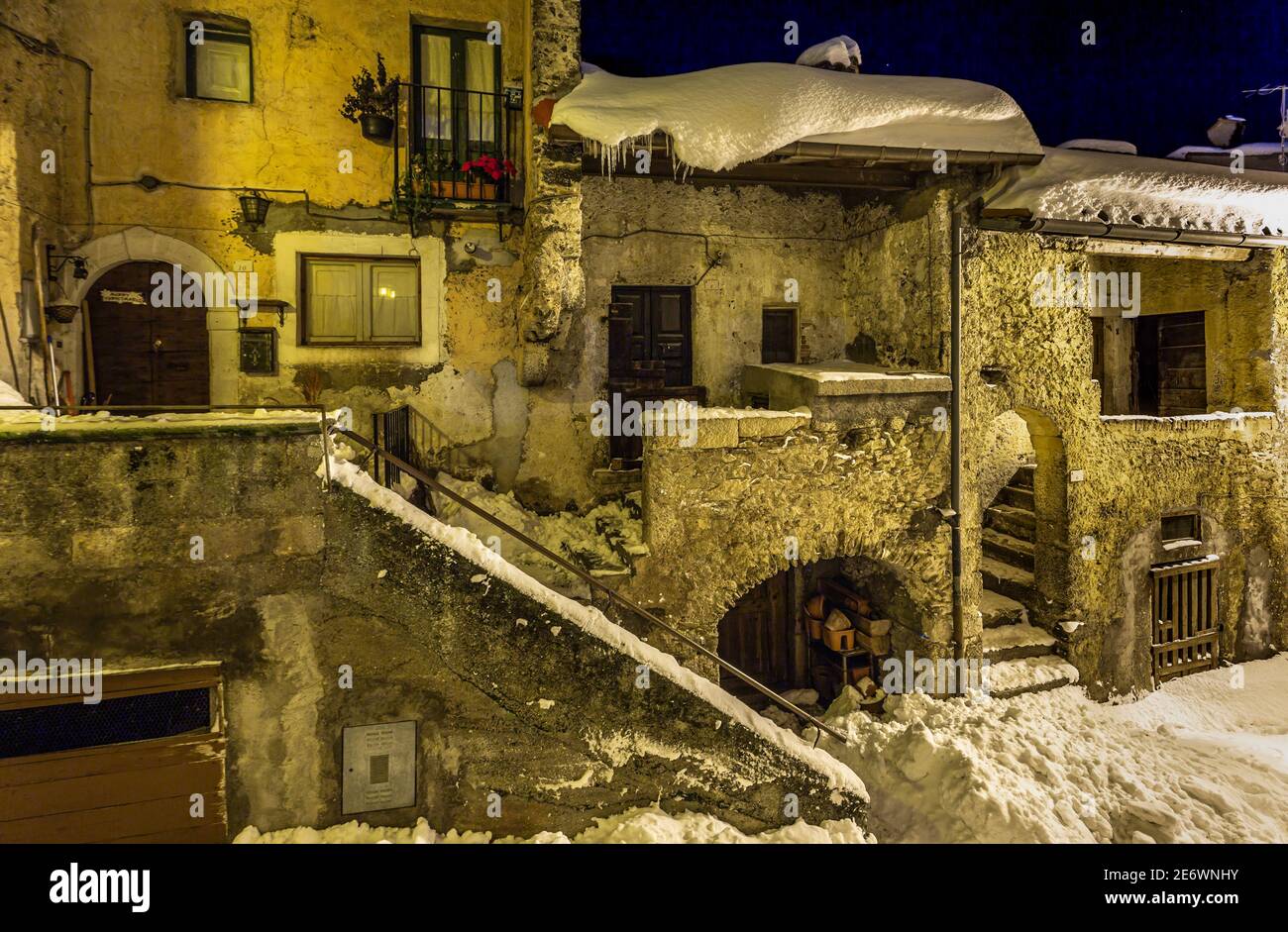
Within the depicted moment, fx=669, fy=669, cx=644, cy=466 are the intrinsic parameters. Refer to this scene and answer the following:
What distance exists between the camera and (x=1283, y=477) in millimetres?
10781

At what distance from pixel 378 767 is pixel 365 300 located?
5.74 m

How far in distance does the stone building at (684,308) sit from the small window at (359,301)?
0.12 feet

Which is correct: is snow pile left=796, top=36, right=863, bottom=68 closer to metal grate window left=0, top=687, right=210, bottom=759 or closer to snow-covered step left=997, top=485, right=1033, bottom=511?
snow-covered step left=997, top=485, right=1033, bottom=511

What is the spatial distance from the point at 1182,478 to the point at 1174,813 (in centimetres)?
587

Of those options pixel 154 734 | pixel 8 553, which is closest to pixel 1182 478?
pixel 154 734

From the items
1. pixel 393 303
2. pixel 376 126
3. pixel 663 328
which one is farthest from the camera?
pixel 663 328

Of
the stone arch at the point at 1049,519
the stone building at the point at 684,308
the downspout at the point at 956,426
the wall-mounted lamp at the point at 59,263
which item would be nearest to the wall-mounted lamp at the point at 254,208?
the stone building at the point at 684,308

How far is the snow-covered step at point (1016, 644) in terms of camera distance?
9.23 metres

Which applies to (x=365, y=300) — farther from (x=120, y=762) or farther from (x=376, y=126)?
(x=120, y=762)

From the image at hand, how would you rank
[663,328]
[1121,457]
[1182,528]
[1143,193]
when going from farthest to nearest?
[1182,528]
[1121,457]
[663,328]
[1143,193]

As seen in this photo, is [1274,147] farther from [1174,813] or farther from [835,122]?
[1174,813]

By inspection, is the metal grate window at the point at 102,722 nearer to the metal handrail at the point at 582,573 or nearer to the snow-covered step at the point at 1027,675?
the metal handrail at the point at 582,573

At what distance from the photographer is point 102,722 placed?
445cm

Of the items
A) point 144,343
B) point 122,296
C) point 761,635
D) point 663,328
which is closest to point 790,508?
point 663,328
